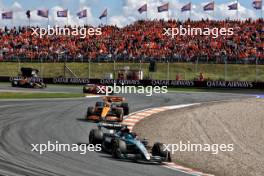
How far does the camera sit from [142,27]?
56.2 meters

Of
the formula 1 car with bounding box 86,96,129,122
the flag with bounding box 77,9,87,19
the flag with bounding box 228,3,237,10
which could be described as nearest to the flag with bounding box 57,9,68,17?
the flag with bounding box 77,9,87,19

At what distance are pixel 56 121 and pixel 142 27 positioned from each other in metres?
35.3

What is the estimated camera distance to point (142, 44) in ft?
171

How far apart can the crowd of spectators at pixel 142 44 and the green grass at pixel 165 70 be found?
81 centimetres

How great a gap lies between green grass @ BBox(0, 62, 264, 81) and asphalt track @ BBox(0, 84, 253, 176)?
13844 millimetres

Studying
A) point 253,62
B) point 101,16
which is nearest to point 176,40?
point 253,62

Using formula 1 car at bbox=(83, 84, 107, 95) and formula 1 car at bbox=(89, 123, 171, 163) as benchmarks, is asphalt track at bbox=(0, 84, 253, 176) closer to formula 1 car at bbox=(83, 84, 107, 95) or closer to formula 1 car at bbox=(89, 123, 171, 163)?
formula 1 car at bbox=(89, 123, 171, 163)

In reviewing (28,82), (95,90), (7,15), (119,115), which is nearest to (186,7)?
(7,15)

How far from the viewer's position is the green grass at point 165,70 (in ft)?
148

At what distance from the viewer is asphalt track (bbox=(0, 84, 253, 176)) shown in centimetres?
1222

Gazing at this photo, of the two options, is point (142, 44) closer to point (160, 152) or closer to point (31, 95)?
point (31, 95)

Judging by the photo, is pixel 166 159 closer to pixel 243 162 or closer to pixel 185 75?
pixel 243 162

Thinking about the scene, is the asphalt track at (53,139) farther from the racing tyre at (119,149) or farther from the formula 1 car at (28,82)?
the formula 1 car at (28,82)

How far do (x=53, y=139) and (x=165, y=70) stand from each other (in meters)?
32.3
